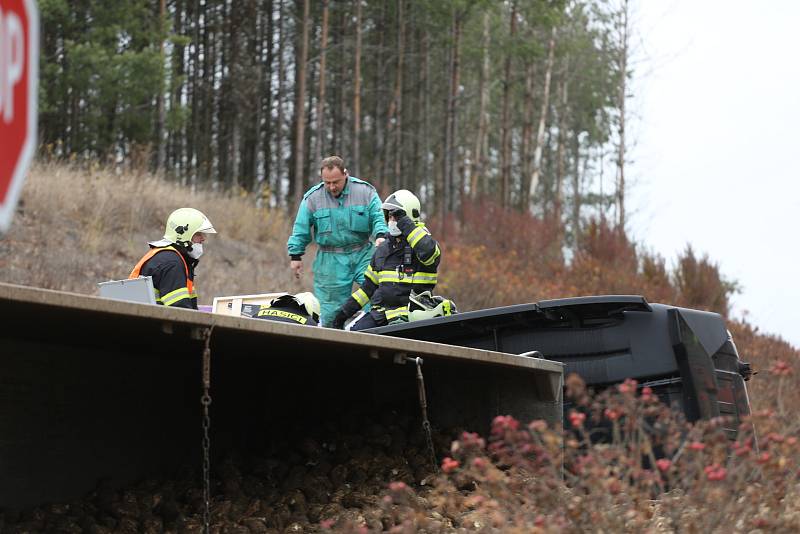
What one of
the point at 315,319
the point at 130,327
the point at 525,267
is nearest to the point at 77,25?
the point at 525,267

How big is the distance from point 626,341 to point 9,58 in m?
6.74

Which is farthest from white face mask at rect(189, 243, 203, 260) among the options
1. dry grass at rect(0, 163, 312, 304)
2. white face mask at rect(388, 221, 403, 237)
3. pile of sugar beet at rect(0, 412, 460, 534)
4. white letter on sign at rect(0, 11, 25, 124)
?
white letter on sign at rect(0, 11, 25, 124)

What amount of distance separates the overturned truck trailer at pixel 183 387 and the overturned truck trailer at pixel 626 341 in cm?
30

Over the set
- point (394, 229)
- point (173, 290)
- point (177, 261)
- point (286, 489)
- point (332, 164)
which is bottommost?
point (286, 489)

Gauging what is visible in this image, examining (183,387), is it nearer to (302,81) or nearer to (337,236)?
(337,236)

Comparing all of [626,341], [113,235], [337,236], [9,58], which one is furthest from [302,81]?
[9,58]

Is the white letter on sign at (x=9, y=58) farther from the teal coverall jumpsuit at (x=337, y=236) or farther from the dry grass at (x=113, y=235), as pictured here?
the dry grass at (x=113, y=235)

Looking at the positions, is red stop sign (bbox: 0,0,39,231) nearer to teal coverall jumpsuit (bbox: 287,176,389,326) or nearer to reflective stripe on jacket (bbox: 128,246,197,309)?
reflective stripe on jacket (bbox: 128,246,197,309)

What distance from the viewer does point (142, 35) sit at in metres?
27.5

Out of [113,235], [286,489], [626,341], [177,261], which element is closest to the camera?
[286,489]

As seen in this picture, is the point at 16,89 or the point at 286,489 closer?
the point at 16,89

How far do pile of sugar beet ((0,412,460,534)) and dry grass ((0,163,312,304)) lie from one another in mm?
8094

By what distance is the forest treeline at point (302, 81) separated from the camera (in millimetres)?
27641

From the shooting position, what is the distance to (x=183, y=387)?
8.91 m
